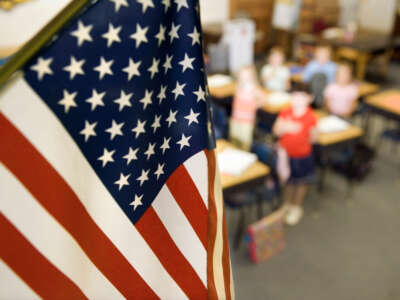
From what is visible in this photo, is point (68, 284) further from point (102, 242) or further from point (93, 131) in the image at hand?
point (93, 131)

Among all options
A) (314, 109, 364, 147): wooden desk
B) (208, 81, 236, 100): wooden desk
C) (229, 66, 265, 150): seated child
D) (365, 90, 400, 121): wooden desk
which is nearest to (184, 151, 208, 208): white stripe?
(229, 66, 265, 150): seated child

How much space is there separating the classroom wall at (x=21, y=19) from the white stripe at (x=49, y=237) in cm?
816

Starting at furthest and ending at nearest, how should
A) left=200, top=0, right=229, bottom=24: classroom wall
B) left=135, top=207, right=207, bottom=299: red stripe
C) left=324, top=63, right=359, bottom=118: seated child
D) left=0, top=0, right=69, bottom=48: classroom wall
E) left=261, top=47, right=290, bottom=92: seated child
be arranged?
left=200, top=0, right=229, bottom=24: classroom wall → left=0, top=0, right=69, bottom=48: classroom wall → left=261, top=47, right=290, bottom=92: seated child → left=324, top=63, right=359, bottom=118: seated child → left=135, top=207, right=207, bottom=299: red stripe

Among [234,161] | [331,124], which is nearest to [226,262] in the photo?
[234,161]

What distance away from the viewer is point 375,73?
10.9 metres

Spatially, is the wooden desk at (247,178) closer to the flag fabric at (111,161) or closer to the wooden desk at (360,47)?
the flag fabric at (111,161)

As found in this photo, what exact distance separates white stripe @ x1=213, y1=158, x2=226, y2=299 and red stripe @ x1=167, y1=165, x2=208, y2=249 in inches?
2.3

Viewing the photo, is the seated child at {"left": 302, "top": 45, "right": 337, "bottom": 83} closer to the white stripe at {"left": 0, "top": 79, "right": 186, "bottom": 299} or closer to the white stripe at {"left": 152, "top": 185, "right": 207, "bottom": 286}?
the white stripe at {"left": 152, "top": 185, "right": 207, "bottom": 286}

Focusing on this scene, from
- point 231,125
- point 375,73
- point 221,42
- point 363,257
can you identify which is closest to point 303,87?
point 231,125

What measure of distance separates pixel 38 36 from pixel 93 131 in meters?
0.29

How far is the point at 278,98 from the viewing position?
632 centimetres

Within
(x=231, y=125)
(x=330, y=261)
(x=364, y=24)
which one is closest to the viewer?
(x=330, y=261)

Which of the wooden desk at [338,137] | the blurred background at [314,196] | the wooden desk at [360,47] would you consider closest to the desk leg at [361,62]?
the wooden desk at [360,47]

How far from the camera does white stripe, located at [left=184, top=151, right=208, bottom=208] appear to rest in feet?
4.44
